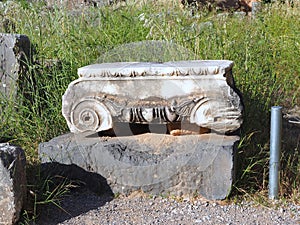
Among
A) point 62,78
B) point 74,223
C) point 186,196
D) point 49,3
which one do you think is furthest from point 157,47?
point 49,3

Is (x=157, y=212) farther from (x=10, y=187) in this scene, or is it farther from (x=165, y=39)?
(x=165, y=39)

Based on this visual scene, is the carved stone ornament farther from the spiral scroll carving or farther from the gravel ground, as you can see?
the gravel ground

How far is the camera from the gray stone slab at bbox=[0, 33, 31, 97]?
383 centimetres

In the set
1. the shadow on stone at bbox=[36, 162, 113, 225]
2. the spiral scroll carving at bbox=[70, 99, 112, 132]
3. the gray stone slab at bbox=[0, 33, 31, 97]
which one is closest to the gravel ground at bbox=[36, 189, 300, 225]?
the shadow on stone at bbox=[36, 162, 113, 225]

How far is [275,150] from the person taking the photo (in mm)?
2977

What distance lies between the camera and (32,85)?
3.70 m

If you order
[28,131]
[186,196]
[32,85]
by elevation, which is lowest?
[186,196]

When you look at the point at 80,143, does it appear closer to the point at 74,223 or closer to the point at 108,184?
the point at 108,184

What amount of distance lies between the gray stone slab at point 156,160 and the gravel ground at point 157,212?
8 cm

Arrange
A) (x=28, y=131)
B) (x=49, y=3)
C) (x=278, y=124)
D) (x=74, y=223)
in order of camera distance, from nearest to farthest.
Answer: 1. (x=74, y=223)
2. (x=278, y=124)
3. (x=28, y=131)
4. (x=49, y=3)

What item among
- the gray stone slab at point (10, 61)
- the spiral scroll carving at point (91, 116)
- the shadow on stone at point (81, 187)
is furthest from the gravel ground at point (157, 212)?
the gray stone slab at point (10, 61)

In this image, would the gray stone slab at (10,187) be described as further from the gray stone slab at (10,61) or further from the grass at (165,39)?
the gray stone slab at (10,61)

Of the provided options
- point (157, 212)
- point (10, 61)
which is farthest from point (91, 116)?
point (10, 61)

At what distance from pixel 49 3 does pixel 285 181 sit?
4.80 meters
